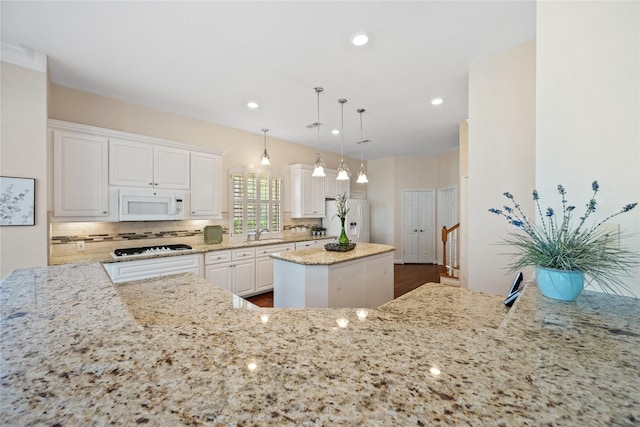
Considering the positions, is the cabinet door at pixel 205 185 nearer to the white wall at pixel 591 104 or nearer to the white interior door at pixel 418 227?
the white wall at pixel 591 104

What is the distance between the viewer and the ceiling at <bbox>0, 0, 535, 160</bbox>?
1985 millimetres

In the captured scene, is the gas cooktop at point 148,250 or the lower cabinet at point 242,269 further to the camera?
the lower cabinet at point 242,269

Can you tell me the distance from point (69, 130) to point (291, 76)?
247 centimetres

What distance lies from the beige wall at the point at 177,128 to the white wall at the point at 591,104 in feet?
13.3

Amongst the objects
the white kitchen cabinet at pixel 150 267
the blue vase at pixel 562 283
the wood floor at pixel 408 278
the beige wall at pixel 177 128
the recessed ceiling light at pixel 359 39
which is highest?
the recessed ceiling light at pixel 359 39

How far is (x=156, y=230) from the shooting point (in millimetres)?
3844

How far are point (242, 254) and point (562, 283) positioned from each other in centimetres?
377

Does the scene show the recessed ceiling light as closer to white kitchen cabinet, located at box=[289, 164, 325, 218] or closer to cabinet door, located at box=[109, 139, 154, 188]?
cabinet door, located at box=[109, 139, 154, 188]

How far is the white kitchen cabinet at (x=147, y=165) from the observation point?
3266 mm

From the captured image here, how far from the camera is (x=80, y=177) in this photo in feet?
9.93

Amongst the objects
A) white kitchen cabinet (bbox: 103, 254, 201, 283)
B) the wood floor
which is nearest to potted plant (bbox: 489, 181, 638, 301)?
white kitchen cabinet (bbox: 103, 254, 201, 283)

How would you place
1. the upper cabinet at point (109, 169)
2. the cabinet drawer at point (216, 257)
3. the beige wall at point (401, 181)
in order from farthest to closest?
the beige wall at point (401, 181) < the cabinet drawer at point (216, 257) < the upper cabinet at point (109, 169)

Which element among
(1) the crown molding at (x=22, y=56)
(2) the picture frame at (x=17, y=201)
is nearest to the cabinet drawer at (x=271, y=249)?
(2) the picture frame at (x=17, y=201)

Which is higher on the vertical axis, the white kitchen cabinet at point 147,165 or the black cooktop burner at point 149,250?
the white kitchen cabinet at point 147,165
